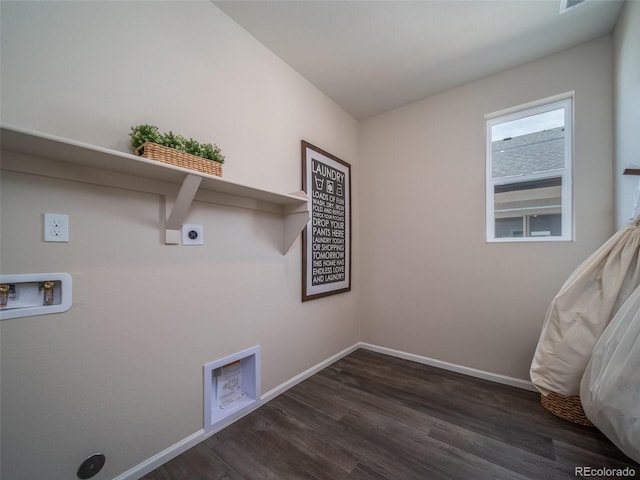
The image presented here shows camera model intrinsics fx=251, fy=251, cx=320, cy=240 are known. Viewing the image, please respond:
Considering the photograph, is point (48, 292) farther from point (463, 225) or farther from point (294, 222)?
point (463, 225)

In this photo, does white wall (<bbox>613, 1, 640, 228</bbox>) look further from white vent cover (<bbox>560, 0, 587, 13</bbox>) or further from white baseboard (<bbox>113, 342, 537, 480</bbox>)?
white baseboard (<bbox>113, 342, 537, 480</bbox>)

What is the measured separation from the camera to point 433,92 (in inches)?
95.2

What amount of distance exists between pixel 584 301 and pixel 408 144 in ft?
6.13

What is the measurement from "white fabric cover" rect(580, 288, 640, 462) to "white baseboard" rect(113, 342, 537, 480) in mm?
1000

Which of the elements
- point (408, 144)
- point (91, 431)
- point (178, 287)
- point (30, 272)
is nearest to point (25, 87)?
point (30, 272)

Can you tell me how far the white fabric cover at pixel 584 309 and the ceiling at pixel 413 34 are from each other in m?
1.41

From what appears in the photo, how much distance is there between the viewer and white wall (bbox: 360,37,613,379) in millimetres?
1829

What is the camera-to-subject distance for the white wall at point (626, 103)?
54.0 inches

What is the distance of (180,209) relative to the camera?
125 cm

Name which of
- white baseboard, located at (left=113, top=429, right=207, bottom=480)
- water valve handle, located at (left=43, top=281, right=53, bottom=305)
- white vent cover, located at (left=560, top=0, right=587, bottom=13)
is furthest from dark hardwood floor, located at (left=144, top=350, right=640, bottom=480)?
white vent cover, located at (left=560, top=0, right=587, bottom=13)

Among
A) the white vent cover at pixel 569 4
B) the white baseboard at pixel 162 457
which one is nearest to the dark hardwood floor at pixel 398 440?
the white baseboard at pixel 162 457

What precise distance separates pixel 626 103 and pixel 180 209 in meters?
2.64

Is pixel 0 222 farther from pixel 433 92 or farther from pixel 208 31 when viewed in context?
pixel 433 92

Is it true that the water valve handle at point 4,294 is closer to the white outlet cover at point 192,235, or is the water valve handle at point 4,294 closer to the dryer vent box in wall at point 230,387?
the white outlet cover at point 192,235
